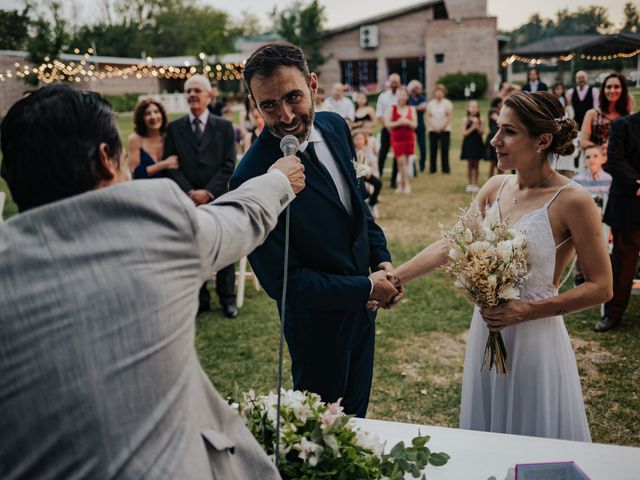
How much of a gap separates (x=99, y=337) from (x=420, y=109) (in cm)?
1505

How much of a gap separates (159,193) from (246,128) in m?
11.6

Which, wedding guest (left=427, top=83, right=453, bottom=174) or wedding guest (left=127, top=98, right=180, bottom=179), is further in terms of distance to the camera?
wedding guest (left=427, top=83, right=453, bottom=174)

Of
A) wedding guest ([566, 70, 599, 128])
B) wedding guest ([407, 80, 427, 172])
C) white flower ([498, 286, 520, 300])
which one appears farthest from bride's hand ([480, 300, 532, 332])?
wedding guest ([407, 80, 427, 172])

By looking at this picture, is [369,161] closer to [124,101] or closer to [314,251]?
[314,251]

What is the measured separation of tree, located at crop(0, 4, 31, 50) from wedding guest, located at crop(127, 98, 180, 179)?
12781 mm

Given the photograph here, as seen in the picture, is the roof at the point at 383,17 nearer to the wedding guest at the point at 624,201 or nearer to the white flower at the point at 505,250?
the wedding guest at the point at 624,201

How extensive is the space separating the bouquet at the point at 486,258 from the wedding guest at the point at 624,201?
3212 millimetres

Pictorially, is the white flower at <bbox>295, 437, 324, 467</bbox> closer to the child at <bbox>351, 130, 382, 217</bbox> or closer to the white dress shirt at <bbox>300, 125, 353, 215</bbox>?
the white dress shirt at <bbox>300, 125, 353, 215</bbox>

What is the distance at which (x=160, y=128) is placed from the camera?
615 cm

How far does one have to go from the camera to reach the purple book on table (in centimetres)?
167

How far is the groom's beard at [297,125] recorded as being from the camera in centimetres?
251

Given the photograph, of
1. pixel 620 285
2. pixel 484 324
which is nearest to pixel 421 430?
pixel 484 324

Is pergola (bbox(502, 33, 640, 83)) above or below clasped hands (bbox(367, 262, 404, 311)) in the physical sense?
above

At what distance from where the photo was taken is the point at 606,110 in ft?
22.3
